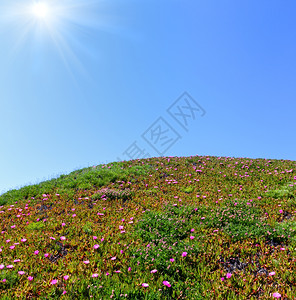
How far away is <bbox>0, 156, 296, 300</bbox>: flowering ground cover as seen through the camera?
4688mm

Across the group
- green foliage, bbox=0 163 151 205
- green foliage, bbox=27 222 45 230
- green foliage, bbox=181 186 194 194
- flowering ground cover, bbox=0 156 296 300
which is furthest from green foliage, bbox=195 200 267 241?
green foliage, bbox=0 163 151 205

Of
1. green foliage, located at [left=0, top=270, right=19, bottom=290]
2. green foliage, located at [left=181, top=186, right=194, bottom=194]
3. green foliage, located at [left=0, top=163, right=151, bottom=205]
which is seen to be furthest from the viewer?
green foliage, located at [left=0, top=163, right=151, bottom=205]

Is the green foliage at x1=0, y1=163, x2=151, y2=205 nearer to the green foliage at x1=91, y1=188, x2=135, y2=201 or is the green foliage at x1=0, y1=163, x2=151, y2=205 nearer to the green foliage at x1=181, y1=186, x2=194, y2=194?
the green foliage at x1=91, y1=188, x2=135, y2=201

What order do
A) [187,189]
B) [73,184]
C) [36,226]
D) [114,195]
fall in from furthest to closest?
[73,184] → [187,189] → [114,195] → [36,226]

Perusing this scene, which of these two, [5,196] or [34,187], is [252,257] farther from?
[5,196]

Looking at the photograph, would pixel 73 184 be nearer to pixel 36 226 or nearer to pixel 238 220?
pixel 36 226

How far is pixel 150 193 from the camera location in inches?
434

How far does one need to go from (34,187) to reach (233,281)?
11.6 m

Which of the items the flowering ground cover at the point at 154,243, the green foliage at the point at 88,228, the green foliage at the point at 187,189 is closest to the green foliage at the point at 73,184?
the flowering ground cover at the point at 154,243

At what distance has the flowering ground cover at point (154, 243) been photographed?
15.4 ft

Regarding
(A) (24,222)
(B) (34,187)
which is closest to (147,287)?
(A) (24,222)

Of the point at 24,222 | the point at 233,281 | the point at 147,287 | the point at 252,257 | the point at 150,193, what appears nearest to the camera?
the point at 147,287

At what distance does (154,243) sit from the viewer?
6.28 m

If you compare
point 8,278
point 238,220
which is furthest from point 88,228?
point 238,220
